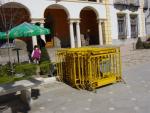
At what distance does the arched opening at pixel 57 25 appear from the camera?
26247 mm

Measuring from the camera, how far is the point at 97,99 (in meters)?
8.07

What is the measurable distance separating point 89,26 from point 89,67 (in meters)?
21.0

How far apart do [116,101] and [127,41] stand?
2274 cm

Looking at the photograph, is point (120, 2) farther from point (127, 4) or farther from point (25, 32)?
point (25, 32)

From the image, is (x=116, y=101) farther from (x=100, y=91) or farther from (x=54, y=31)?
(x=54, y=31)

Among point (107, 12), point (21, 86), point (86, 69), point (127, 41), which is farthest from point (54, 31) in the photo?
point (21, 86)

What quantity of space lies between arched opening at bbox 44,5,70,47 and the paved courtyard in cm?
1669

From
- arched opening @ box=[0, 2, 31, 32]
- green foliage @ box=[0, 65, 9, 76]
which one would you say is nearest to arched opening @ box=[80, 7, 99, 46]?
arched opening @ box=[0, 2, 31, 32]

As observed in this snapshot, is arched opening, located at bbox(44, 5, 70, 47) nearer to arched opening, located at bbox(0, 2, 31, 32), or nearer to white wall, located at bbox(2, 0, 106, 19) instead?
white wall, located at bbox(2, 0, 106, 19)

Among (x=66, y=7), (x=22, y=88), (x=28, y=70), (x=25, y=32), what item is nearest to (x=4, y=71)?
(x=28, y=70)

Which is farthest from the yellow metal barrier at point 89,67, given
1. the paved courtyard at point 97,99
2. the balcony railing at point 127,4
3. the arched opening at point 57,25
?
the balcony railing at point 127,4

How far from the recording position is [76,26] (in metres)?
24.5

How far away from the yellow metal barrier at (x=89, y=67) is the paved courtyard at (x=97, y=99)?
0.88 feet

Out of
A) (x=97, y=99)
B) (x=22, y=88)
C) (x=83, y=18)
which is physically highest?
(x=83, y=18)
